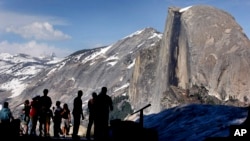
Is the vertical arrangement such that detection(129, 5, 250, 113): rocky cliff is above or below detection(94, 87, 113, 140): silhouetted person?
above

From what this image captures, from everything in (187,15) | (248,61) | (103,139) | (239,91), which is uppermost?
(187,15)

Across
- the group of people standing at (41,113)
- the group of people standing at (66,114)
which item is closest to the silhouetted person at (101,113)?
the group of people standing at (66,114)

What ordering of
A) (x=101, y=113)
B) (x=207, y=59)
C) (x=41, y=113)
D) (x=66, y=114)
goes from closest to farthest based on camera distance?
(x=101, y=113), (x=41, y=113), (x=66, y=114), (x=207, y=59)

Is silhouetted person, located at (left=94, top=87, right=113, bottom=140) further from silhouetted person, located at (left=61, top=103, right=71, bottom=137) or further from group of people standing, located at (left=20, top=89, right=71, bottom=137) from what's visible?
silhouetted person, located at (left=61, top=103, right=71, bottom=137)

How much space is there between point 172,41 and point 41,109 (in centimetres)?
18039

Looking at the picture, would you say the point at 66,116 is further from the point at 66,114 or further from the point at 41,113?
the point at 41,113

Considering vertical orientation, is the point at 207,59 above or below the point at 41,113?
above

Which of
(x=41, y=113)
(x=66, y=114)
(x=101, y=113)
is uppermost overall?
(x=66, y=114)

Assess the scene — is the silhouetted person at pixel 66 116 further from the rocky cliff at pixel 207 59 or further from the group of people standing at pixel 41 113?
the rocky cliff at pixel 207 59

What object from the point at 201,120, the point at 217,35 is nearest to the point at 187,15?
the point at 217,35

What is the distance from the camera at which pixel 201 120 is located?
71.2 ft

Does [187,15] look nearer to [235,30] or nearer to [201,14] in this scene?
[201,14]

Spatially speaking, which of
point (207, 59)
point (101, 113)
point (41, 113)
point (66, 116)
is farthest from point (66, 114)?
point (207, 59)

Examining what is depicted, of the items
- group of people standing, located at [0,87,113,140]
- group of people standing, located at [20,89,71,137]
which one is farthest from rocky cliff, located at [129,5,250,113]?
group of people standing, located at [0,87,113,140]
